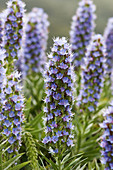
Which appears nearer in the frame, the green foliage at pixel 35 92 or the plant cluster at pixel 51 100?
the plant cluster at pixel 51 100

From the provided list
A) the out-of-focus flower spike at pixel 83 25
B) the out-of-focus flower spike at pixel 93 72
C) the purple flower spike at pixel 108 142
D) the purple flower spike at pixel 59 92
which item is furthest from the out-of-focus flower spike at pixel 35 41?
the purple flower spike at pixel 59 92

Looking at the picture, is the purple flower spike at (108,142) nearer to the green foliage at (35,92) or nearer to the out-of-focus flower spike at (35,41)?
the green foliage at (35,92)

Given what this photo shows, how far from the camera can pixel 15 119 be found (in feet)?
13.6

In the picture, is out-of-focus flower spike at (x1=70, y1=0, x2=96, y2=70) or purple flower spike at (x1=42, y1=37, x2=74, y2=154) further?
out-of-focus flower spike at (x1=70, y1=0, x2=96, y2=70)

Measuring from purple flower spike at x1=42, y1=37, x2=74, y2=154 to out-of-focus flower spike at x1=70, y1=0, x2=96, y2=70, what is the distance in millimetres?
4031

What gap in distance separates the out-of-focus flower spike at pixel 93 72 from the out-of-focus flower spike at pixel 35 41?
194 centimetres

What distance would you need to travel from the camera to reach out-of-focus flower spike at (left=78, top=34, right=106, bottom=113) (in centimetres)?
606

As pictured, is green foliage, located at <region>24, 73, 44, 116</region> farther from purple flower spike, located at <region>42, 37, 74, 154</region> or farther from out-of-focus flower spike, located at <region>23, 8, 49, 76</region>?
purple flower spike, located at <region>42, 37, 74, 154</region>

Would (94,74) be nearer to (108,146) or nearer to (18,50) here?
(18,50)

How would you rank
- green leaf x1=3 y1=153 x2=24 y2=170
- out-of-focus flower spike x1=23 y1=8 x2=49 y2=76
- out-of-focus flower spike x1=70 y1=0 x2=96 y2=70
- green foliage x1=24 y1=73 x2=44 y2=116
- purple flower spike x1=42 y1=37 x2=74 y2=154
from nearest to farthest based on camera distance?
purple flower spike x1=42 y1=37 x2=74 y2=154 < green leaf x1=3 y1=153 x2=24 y2=170 < green foliage x1=24 y1=73 x2=44 y2=116 < out-of-focus flower spike x1=70 y1=0 x2=96 y2=70 < out-of-focus flower spike x1=23 y1=8 x2=49 y2=76

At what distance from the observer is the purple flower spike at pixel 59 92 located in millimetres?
3830

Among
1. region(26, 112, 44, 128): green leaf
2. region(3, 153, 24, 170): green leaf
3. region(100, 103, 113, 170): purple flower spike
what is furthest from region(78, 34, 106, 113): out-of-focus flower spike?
region(3, 153, 24, 170): green leaf

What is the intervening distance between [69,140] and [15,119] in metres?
0.74

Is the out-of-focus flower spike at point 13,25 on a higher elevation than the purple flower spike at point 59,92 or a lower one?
higher
